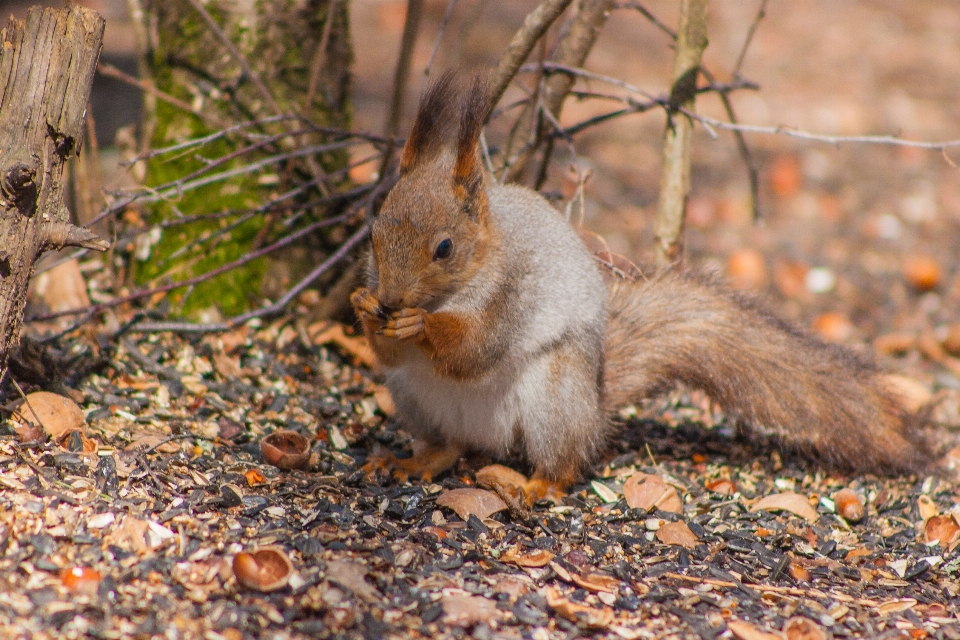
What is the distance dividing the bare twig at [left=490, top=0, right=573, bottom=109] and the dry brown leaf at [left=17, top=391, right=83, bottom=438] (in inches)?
58.1

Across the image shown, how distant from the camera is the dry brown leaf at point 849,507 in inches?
107

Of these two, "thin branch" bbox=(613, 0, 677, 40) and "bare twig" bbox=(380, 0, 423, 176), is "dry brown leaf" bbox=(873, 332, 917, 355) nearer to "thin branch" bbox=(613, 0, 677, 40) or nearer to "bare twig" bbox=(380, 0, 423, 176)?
"thin branch" bbox=(613, 0, 677, 40)

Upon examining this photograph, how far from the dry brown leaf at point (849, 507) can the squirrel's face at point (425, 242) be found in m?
1.34

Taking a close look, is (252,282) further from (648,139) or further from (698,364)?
(648,139)

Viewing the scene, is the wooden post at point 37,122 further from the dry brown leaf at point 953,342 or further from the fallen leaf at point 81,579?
the dry brown leaf at point 953,342

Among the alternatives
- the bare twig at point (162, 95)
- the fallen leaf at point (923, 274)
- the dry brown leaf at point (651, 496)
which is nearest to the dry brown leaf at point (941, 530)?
the dry brown leaf at point (651, 496)

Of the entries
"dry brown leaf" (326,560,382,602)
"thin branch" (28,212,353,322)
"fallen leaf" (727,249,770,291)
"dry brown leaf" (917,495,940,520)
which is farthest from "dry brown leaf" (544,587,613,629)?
"fallen leaf" (727,249,770,291)

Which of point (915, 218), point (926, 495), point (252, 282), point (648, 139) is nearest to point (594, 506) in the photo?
point (926, 495)

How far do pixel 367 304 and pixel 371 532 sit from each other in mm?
591

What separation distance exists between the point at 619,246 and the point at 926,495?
7.73ft

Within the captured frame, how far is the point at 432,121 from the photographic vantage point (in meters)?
2.43

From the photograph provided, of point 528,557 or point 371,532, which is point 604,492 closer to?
point 528,557

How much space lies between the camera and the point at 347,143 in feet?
11.1

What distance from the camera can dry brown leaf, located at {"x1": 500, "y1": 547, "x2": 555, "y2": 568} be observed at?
87.4 inches
